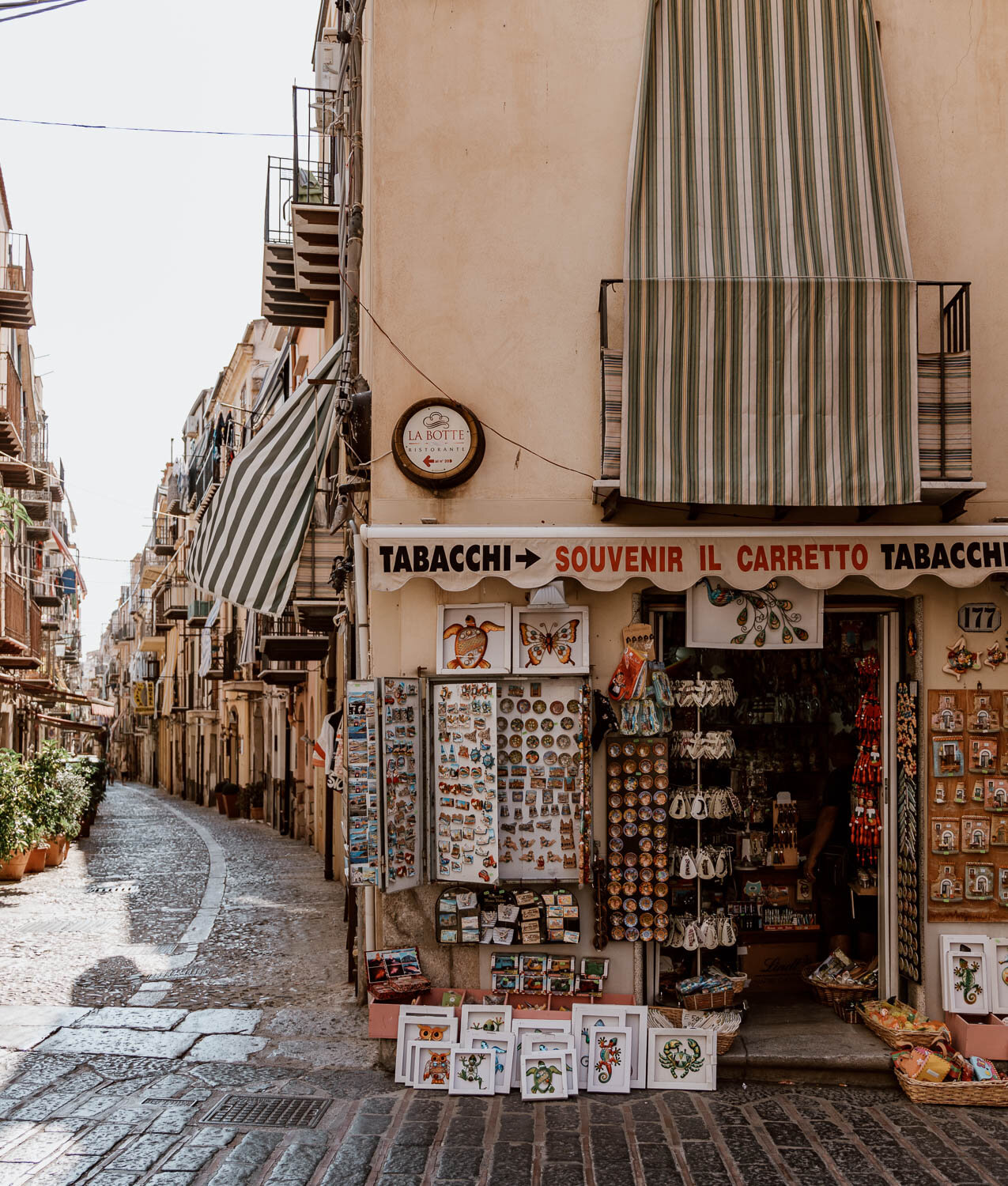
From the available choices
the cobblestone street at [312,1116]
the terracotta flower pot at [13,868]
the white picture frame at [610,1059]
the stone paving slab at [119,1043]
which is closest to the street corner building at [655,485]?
the white picture frame at [610,1059]

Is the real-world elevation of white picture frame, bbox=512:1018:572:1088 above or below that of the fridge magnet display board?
below

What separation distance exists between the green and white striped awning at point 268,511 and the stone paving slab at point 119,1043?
2.99m

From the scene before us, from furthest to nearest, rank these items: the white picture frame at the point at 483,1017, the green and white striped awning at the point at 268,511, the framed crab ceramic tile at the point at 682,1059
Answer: the green and white striped awning at the point at 268,511
the white picture frame at the point at 483,1017
the framed crab ceramic tile at the point at 682,1059

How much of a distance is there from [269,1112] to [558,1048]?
170 centimetres

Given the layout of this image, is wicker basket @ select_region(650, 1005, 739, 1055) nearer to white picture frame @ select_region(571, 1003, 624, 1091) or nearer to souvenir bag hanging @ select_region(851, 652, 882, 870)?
white picture frame @ select_region(571, 1003, 624, 1091)

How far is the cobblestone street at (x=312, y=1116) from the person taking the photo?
Result: 568 centimetres

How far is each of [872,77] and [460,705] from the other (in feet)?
16.4

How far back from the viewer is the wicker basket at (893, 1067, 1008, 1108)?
672 cm

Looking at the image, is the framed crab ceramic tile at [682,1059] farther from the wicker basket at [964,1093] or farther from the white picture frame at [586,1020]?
the wicker basket at [964,1093]

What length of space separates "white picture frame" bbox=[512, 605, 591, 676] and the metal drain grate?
9.36 ft

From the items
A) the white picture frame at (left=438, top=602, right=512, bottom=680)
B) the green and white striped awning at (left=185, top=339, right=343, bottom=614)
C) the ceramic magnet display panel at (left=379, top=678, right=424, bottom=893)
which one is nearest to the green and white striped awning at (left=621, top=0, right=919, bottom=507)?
the white picture frame at (left=438, top=602, right=512, bottom=680)

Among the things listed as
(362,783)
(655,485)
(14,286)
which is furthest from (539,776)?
(14,286)

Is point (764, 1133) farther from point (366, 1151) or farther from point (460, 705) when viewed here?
point (460, 705)

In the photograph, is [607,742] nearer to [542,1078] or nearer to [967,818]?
[542,1078]
